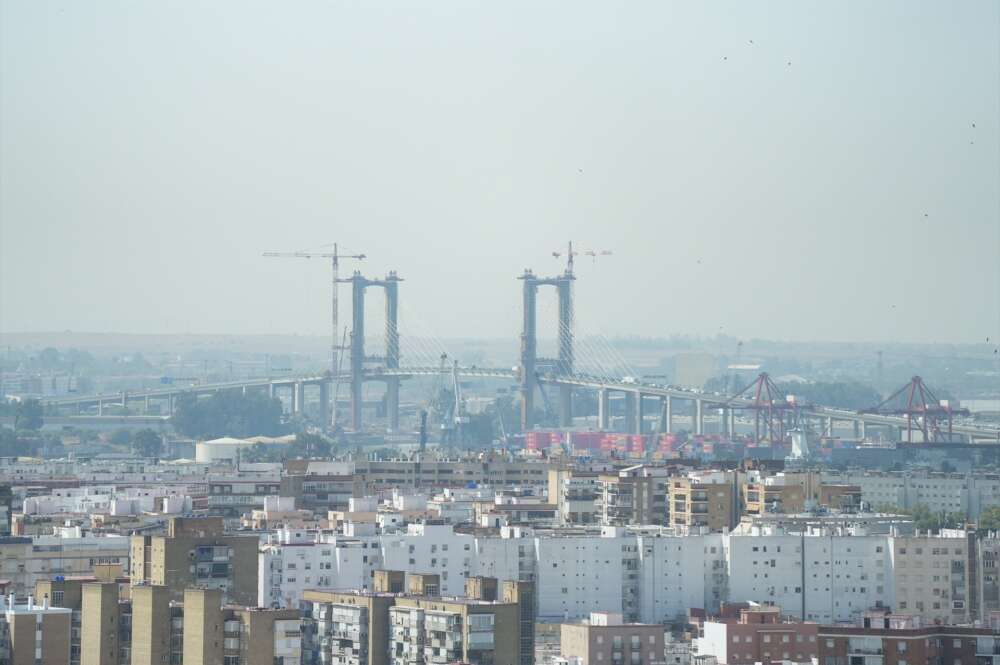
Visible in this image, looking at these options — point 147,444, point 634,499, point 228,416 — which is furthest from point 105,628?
point 228,416

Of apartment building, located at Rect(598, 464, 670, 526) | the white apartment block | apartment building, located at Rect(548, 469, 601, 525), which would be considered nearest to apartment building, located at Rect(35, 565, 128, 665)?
the white apartment block

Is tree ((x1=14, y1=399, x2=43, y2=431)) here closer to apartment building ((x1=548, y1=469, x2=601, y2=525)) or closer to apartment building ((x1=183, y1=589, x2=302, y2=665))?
apartment building ((x1=548, y1=469, x2=601, y2=525))

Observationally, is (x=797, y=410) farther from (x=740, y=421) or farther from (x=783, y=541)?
(x=783, y=541)

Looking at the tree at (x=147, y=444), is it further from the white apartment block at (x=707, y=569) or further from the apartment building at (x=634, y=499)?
the white apartment block at (x=707, y=569)

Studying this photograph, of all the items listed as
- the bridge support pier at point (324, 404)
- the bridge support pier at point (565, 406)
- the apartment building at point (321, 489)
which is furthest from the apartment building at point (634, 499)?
the bridge support pier at point (324, 404)

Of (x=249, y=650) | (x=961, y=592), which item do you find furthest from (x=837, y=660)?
(x=961, y=592)

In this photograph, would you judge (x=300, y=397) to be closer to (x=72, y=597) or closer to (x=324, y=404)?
(x=324, y=404)
